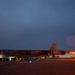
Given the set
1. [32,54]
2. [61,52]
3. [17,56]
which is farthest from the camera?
[61,52]

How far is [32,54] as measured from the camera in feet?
A: 337

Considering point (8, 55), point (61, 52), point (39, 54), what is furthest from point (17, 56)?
point (61, 52)

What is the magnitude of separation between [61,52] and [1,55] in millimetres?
34058

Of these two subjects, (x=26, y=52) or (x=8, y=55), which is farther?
(x=26, y=52)

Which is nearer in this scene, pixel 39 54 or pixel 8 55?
pixel 8 55

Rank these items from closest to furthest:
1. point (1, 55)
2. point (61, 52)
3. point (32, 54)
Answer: point (1, 55), point (32, 54), point (61, 52)

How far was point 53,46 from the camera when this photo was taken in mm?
113938

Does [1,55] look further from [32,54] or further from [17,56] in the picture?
[32,54]

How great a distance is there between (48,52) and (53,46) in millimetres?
8136

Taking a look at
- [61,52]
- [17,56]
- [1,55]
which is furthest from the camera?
[61,52]

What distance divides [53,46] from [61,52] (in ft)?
19.7

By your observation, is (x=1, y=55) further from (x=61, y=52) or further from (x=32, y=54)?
(x=61, y=52)

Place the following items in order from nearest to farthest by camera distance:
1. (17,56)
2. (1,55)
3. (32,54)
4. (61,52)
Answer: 1. (1,55)
2. (17,56)
3. (32,54)
4. (61,52)

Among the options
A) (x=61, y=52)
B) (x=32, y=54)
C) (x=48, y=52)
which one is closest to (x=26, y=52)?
(x=32, y=54)
